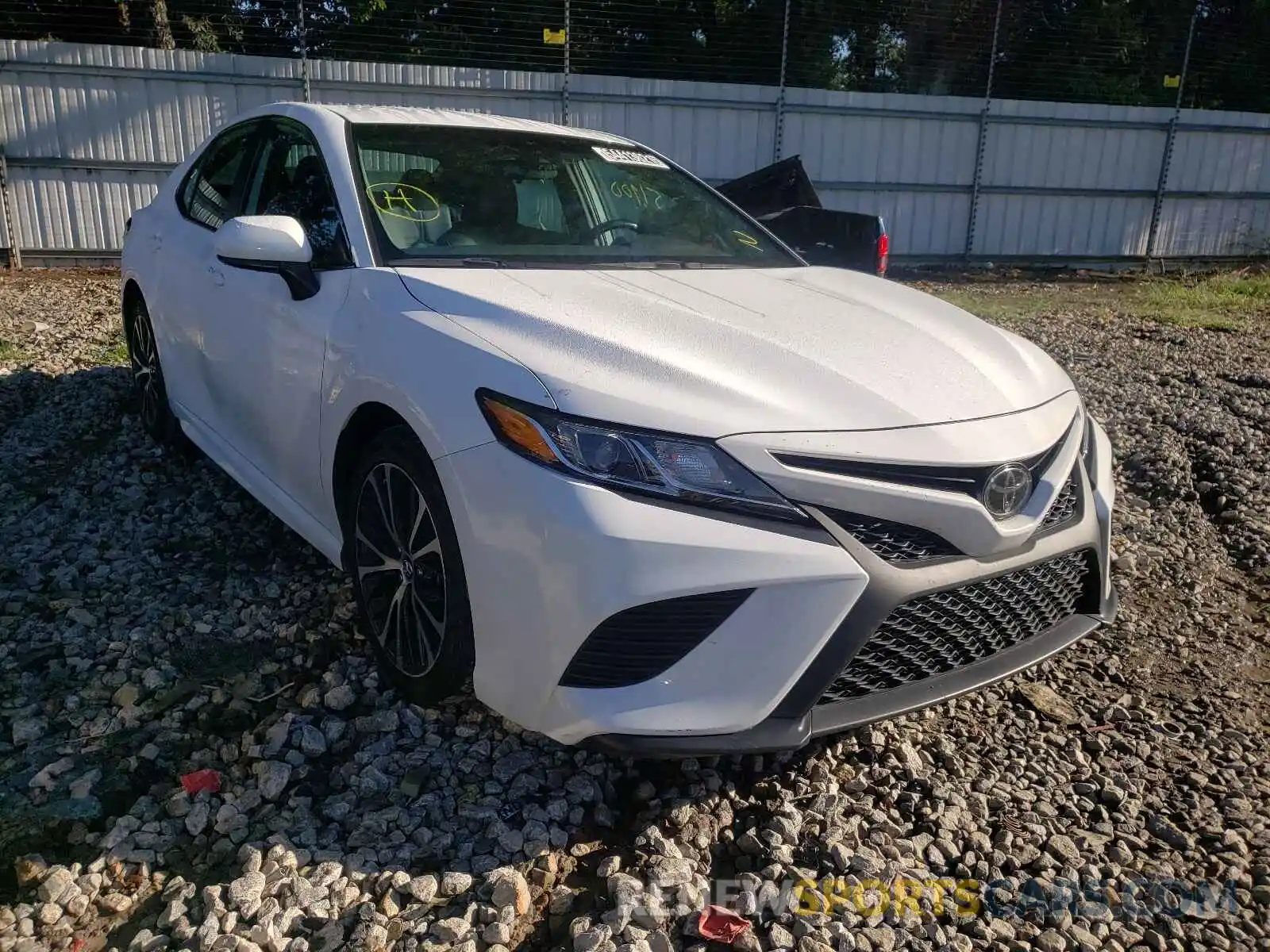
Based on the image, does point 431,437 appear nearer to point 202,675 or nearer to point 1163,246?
point 202,675

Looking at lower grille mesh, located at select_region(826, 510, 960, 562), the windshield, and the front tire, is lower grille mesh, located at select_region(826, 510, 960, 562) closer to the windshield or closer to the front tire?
the front tire

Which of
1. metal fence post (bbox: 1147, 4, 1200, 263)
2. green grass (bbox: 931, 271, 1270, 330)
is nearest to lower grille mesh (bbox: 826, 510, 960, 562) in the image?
green grass (bbox: 931, 271, 1270, 330)

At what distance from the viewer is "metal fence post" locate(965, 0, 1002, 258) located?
43.6 ft

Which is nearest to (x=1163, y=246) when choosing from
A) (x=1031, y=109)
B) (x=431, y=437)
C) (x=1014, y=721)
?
(x=1031, y=109)

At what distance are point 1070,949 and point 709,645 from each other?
97 cm

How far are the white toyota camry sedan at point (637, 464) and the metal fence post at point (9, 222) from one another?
8.81 metres

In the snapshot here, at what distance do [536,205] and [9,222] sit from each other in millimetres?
9402

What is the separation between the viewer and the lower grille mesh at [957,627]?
2139mm

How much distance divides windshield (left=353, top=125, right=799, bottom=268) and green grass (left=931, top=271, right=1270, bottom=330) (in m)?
6.15

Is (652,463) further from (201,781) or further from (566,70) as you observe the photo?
(566,70)

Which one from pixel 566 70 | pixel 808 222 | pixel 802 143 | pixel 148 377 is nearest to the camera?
pixel 148 377

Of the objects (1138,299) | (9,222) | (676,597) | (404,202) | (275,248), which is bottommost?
(1138,299)

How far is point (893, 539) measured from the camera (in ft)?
6.86

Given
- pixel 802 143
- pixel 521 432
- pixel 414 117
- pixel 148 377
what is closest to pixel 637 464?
pixel 521 432
